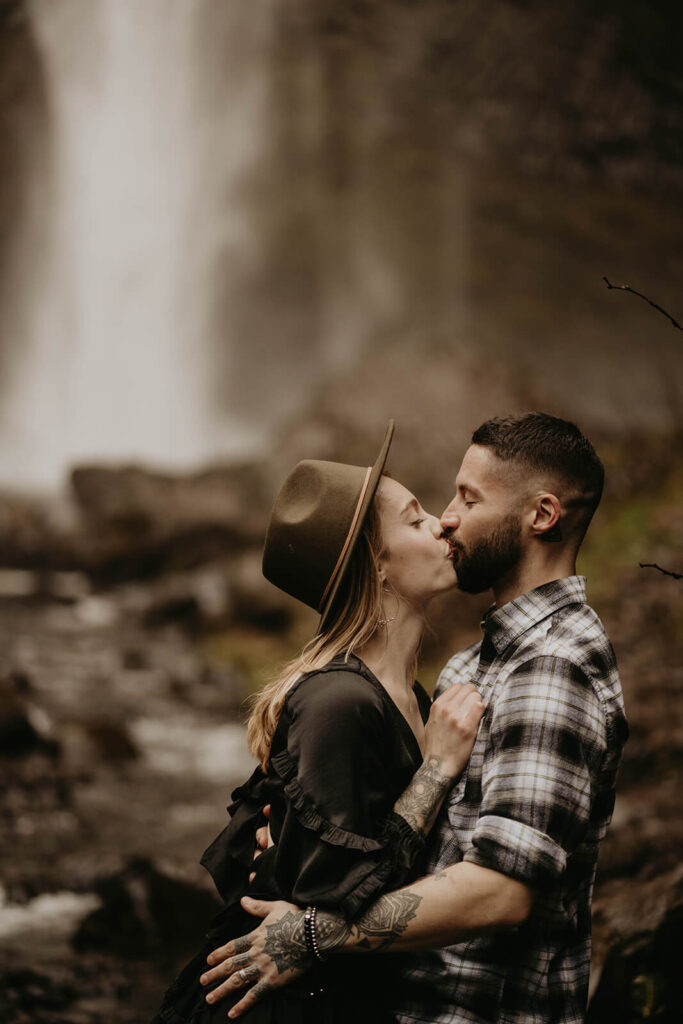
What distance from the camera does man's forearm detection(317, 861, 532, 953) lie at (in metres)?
1.85

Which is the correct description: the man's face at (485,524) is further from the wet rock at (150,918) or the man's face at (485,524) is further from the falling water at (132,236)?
the falling water at (132,236)

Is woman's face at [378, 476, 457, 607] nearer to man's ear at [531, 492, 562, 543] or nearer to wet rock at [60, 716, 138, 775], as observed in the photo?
man's ear at [531, 492, 562, 543]

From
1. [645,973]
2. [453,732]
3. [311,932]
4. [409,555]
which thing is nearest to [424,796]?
[453,732]

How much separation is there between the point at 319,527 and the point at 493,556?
43cm

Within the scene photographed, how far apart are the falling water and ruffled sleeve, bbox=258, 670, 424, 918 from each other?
9573 mm

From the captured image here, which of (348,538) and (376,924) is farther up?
(348,538)

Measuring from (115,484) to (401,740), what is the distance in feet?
31.1

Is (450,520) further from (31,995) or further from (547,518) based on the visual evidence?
(31,995)

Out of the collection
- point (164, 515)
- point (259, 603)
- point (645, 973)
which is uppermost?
point (164, 515)

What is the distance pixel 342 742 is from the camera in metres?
1.98

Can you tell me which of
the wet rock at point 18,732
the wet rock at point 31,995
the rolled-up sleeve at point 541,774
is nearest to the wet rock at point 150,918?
the wet rock at point 31,995

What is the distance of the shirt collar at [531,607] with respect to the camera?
7.11ft

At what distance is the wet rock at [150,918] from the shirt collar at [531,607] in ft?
11.8

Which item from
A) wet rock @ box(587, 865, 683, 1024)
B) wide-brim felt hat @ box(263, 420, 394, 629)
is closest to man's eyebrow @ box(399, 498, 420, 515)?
wide-brim felt hat @ box(263, 420, 394, 629)
